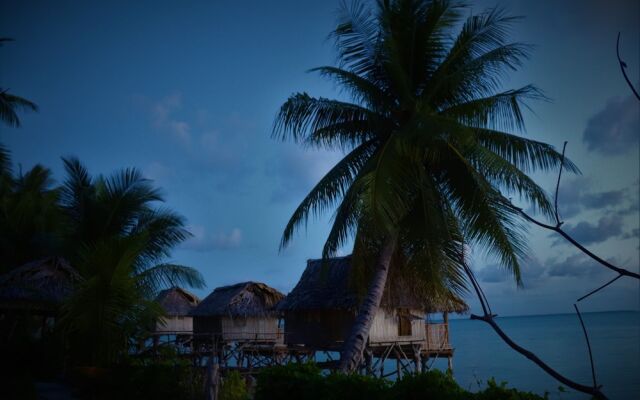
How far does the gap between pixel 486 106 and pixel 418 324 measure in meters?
12.0

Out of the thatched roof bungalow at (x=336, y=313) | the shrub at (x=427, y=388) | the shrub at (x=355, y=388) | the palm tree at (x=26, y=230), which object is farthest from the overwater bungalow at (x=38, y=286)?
the shrub at (x=427, y=388)

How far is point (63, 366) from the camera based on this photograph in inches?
551

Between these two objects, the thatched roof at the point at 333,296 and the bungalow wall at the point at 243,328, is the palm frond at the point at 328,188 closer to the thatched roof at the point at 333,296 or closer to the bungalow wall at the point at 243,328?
the thatched roof at the point at 333,296

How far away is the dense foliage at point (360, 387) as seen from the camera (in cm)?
575

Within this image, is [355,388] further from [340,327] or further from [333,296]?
[340,327]

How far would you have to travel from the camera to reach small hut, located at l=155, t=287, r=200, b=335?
102ft

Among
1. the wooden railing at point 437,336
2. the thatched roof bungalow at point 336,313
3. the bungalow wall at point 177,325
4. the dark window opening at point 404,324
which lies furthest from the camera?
the bungalow wall at point 177,325

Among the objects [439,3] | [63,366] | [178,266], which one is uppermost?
[439,3]

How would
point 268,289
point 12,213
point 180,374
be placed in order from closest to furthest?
1. point 180,374
2. point 12,213
3. point 268,289

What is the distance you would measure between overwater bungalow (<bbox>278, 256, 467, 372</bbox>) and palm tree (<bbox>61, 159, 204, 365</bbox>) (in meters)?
5.30

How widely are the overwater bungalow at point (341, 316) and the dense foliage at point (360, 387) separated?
9107 millimetres

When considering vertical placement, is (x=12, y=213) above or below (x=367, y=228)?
above

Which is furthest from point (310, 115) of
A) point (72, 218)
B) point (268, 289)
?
point (268, 289)

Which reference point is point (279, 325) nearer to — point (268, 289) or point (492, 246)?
point (268, 289)
